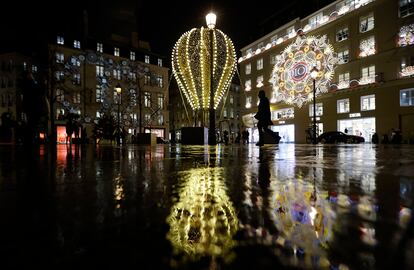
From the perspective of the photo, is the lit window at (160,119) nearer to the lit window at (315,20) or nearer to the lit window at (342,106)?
the lit window at (315,20)

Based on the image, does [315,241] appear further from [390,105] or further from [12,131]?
[390,105]

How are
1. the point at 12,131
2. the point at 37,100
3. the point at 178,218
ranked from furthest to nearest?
the point at 12,131 → the point at 37,100 → the point at 178,218

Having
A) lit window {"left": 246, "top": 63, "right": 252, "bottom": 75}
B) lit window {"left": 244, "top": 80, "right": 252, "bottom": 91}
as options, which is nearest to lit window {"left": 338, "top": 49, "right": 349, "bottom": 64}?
lit window {"left": 246, "top": 63, "right": 252, "bottom": 75}

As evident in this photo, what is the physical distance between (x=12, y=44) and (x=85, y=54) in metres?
12.0

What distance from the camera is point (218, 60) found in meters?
15.2

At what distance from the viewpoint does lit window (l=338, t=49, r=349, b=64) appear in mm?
35406

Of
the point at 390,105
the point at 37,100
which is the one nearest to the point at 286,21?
the point at 390,105

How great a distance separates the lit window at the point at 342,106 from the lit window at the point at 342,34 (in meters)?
7.68

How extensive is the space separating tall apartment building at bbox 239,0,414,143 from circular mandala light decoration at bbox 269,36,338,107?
2.74 meters

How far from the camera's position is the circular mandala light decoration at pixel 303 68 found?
3148 cm

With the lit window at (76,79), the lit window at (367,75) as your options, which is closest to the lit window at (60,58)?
the lit window at (76,79)

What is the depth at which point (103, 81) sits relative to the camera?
5306 cm

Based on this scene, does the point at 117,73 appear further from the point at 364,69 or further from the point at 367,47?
the point at 367,47

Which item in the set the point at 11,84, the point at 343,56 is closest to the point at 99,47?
the point at 11,84
